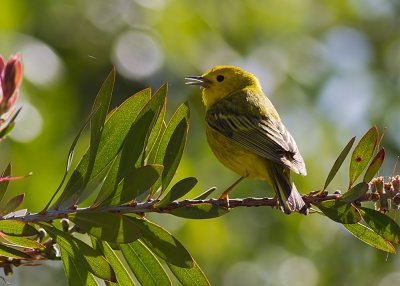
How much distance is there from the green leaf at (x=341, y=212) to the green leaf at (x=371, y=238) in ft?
0.26

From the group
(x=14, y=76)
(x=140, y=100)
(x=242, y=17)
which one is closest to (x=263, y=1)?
(x=242, y=17)

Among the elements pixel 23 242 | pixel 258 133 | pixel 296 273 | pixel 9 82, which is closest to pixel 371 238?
pixel 23 242

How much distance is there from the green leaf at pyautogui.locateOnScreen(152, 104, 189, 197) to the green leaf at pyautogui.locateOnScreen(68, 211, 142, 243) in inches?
9.6

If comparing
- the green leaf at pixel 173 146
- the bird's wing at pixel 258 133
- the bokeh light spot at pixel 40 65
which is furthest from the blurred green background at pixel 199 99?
the green leaf at pixel 173 146

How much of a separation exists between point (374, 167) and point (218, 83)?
9.08ft

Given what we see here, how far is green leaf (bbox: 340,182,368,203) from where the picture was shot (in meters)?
2.09

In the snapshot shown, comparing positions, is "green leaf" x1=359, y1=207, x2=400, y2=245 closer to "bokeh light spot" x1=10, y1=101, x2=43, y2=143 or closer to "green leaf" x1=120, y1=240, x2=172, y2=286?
"green leaf" x1=120, y1=240, x2=172, y2=286

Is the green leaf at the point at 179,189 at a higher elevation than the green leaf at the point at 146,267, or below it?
higher

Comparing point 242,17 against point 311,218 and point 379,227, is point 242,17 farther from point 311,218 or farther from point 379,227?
point 379,227

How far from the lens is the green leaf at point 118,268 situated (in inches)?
84.4

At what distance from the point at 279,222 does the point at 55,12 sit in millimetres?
2947

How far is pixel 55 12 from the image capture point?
731 cm

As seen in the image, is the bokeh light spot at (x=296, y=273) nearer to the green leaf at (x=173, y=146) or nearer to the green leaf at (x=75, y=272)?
the green leaf at (x=173, y=146)

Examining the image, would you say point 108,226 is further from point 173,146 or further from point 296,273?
point 296,273
